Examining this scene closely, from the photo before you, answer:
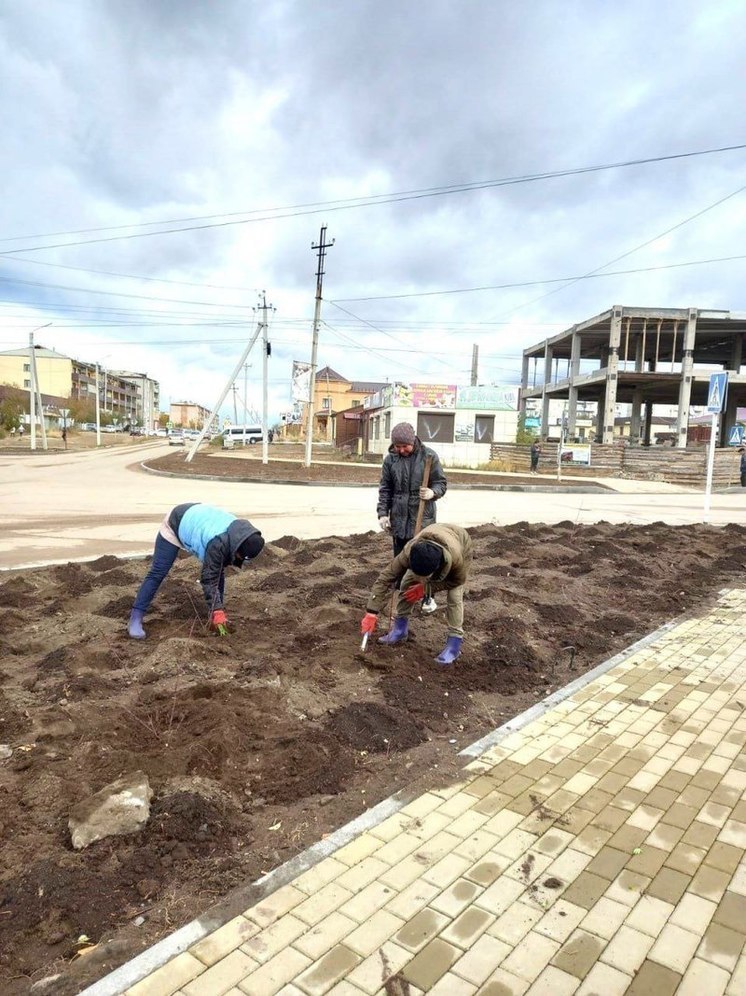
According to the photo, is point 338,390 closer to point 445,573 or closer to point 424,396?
point 424,396

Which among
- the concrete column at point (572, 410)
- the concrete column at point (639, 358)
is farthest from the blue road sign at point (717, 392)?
the concrete column at point (572, 410)

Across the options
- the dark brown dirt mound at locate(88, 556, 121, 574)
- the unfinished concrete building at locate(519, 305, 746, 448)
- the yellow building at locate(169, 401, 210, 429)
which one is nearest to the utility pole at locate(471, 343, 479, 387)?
the unfinished concrete building at locate(519, 305, 746, 448)

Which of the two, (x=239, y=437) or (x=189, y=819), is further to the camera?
(x=239, y=437)

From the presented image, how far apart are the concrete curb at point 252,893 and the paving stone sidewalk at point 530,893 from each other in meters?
0.03

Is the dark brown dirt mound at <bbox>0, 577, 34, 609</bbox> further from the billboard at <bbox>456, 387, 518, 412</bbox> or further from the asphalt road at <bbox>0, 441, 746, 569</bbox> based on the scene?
the billboard at <bbox>456, 387, 518, 412</bbox>

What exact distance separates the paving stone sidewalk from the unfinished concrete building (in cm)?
3517

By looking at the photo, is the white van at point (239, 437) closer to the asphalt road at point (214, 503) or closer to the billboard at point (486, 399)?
the billboard at point (486, 399)

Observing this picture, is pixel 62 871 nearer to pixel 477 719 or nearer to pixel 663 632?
pixel 477 719

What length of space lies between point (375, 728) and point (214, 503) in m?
12.1

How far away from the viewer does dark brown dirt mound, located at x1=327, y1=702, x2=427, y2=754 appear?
11.0ft

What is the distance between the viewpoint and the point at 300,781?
9.77 ft

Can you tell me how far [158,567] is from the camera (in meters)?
4.70

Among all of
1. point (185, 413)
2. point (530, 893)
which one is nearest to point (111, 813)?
point (530, 893)

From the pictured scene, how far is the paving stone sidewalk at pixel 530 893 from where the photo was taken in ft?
6.29
